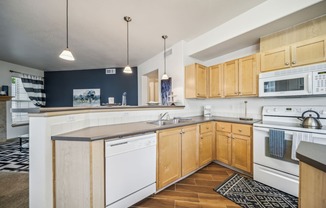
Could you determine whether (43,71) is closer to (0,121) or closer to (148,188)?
(0,121)

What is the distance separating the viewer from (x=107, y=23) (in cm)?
252

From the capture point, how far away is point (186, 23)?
2553 mm

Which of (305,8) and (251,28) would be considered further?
(251,28)

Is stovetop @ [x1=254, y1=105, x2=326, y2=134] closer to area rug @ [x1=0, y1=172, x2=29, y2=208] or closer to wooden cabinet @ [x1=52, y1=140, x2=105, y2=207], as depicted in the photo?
wooden cabinet @ [x1=52, y1=140, x2=105, y2=207]

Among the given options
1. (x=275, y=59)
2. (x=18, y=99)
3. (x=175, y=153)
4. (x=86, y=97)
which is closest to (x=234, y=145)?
(x=175, y=153)

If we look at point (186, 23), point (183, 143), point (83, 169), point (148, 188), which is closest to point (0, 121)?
point (83, 169)

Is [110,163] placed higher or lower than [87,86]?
lower

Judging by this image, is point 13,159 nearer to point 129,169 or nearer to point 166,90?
point 129,169

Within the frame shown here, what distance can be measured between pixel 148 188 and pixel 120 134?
34.4 inches

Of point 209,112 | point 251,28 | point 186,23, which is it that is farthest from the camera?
point 209,112

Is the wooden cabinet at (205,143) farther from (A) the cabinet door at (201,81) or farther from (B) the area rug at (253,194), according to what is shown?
(A) the cabinet door at (201,81)

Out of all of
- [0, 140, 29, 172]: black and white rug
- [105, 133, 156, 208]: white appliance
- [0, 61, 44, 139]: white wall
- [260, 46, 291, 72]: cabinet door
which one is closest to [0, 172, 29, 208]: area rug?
[0, 140, 29, 172]: black and white rug

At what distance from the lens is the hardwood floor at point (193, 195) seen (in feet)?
5.47

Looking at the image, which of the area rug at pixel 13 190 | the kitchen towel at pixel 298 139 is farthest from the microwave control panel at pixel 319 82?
the area rug at pixel 13 190
